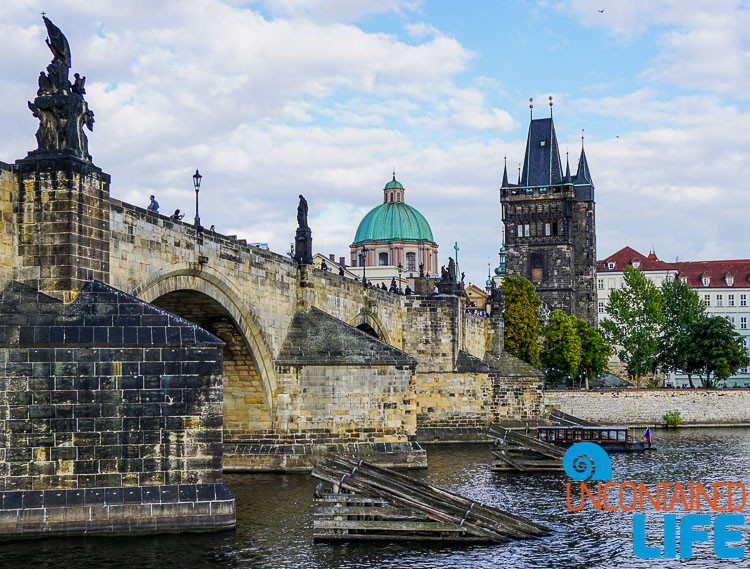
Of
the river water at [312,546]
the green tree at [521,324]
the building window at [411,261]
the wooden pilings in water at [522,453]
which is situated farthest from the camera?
the building window at [411,261]

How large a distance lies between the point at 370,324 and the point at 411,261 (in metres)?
80.0

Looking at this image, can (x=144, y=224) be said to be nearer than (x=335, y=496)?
No

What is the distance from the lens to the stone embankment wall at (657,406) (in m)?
70.6

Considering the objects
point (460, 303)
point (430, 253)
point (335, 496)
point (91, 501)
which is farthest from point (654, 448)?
point (430, 253)

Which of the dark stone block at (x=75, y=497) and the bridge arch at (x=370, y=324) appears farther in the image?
the bridge arch at (x=370, y=324)

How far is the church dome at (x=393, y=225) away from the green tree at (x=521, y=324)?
50.7 m

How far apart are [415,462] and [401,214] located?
93820 millimetres

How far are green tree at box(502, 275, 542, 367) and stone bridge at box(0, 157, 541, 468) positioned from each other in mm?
18340

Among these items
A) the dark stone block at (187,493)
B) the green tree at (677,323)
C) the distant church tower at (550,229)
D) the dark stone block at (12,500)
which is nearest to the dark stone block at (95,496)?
the dark stone block at (12,500)

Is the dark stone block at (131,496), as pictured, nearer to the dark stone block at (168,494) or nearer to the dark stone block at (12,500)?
the dark stone block at (168,494)

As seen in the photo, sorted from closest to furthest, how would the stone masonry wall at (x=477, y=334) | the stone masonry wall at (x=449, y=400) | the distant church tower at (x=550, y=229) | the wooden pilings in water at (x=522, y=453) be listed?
the wooden pilings in water at (x=522, y=453) → the stone masonry wall at (x=449, y=400) → the stone masonry wall at (x=477, y=334) → the distant church tower at (x=550, y=229)

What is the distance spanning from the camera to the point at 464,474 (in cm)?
3753

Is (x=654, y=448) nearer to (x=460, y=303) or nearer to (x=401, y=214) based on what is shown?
(x=460, y=303)

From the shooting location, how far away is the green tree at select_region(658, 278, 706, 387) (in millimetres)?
86250
